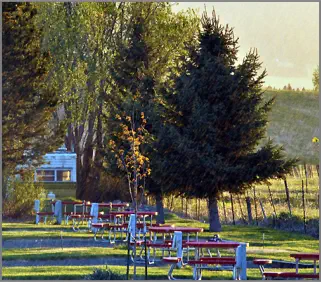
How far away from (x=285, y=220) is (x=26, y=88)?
47.7 ft

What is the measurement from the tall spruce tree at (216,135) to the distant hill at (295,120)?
58.6 meters

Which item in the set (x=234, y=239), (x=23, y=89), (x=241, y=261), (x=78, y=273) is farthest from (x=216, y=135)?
(x=23, y=89)

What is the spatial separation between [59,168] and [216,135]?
21246mm

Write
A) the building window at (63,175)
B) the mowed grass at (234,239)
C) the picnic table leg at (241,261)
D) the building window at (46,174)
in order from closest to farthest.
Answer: the picnic table leg at (241,261) → the mowed grass at (234,239) → the building window at (46,174) → the building window at (63,175)

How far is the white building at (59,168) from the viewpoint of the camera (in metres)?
47.2

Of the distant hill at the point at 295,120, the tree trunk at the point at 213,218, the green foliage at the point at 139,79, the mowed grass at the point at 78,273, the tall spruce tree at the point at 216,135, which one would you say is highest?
the distant hill at the point at 295,120

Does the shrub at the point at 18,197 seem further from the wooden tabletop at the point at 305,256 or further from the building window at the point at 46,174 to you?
the wooden tabletop at the point at 305,256

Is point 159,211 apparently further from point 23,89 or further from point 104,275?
point 104,275

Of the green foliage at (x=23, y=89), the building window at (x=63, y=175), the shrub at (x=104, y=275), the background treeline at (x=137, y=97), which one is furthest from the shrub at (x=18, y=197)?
the shrub at (x=104, y=275)

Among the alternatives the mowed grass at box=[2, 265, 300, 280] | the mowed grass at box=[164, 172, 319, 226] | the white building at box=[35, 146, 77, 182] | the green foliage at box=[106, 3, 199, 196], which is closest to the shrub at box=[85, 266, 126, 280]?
the mowed grass at box=[2, 265, 300, 280]

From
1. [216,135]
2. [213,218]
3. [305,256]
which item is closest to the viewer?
[305,256]

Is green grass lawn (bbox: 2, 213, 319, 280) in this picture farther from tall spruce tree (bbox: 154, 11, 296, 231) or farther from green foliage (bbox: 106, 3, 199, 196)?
green foliage (bbox: 106, 3, 199, 196)

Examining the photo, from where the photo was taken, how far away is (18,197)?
35656 millimetres

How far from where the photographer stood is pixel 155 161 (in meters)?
28.2
